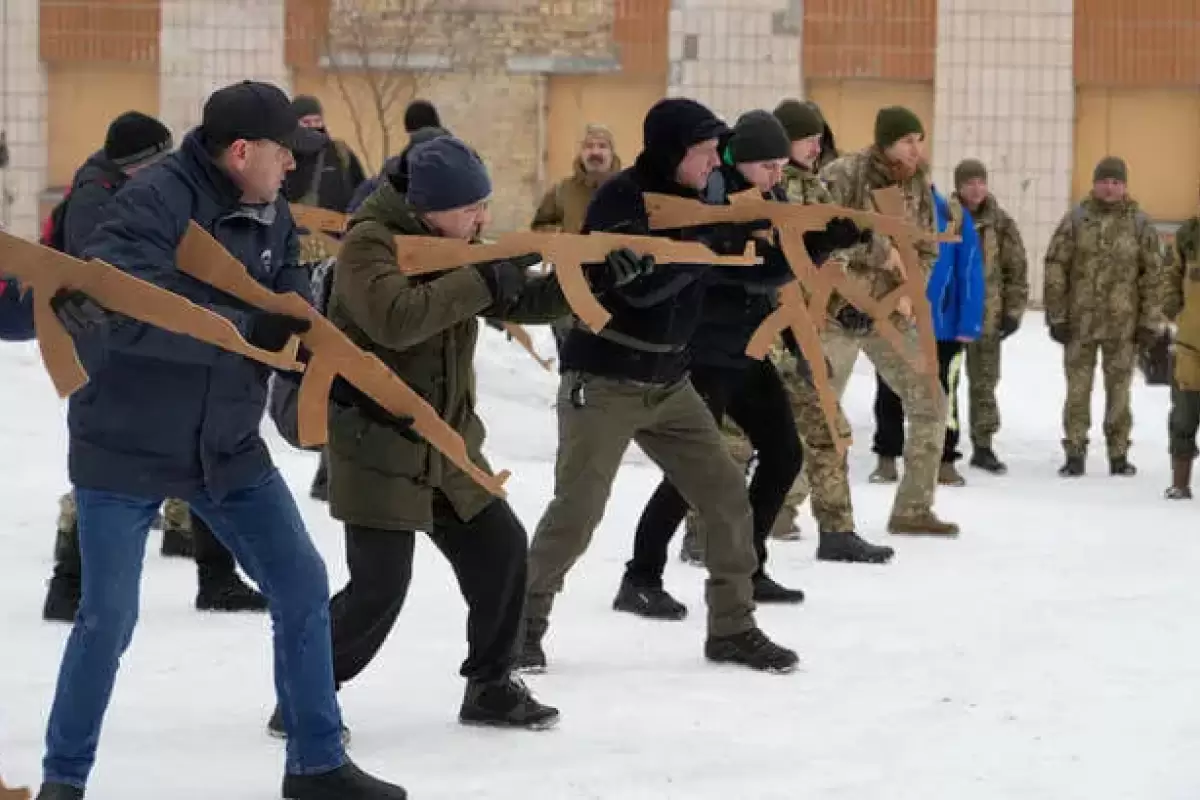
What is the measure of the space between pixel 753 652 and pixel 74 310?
333 centimetres

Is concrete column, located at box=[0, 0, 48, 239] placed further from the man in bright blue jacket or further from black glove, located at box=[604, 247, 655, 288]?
black glove, located at box=[604, 247, 655, 288]

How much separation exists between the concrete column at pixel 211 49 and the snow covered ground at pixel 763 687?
1166cm

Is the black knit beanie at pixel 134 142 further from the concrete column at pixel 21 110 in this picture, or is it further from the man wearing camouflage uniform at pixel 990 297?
the concrete column at pixel 21 110

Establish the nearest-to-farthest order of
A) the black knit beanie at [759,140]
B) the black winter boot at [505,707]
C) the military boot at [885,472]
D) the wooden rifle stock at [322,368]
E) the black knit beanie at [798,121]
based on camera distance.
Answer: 1. the wooden rifle stock at [322,368]
2. the black winter boot at [505,707]
3. the black knit beanie at [759,140]
4. the black knit beanie at [798,121]
5. the military boot at [885,472]

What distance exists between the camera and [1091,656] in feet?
26.5

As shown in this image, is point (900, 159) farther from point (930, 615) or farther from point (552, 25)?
point (552, 25)

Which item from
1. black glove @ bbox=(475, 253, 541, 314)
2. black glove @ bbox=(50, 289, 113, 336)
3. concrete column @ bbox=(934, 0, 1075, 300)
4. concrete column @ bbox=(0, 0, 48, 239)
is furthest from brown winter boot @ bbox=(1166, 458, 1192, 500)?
concrete column @ bbox=(0, 0, 48, 239)

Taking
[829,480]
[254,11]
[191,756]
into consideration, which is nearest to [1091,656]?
[829,480]

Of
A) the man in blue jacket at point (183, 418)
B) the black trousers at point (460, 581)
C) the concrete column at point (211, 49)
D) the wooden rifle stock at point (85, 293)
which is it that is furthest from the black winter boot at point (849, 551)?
the concrete column at point (211, 49)

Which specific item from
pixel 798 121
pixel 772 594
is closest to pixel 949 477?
pixel 798 121

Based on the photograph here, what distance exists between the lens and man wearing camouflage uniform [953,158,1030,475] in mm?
14344

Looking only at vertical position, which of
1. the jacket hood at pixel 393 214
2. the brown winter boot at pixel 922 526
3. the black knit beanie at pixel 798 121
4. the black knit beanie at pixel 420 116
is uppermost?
the black knit beanie at pixel 420 116

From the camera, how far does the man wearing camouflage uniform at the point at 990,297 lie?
14344mm

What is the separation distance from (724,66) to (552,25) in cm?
161
